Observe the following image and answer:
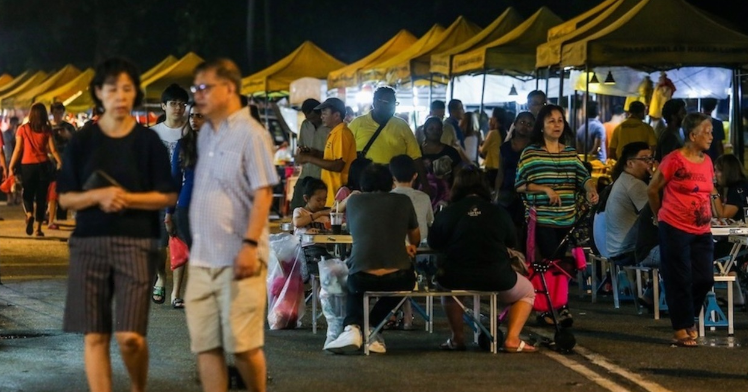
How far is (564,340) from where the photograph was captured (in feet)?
32.5

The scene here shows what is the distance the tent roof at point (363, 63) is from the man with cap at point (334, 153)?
A: 1170cm

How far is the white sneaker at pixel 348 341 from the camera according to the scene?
9.70 m

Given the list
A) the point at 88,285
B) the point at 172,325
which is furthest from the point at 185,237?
the point at 88,285

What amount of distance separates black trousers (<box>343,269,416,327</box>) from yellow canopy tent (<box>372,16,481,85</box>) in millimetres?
12908

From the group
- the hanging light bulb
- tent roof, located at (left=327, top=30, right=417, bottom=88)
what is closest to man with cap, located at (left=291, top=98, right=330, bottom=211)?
the hanging light bulb

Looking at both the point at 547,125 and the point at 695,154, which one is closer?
the point at 695,154

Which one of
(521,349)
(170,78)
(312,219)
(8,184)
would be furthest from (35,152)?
(170,78)

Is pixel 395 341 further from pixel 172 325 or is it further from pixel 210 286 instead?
pixel 210 286

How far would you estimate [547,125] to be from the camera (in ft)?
36.4

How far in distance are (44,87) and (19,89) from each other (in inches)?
123

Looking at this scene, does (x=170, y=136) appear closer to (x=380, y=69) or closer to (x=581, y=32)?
(x=581, y=32)

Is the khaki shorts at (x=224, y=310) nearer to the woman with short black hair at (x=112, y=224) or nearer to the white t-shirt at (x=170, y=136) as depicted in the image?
the woman with short black hair at (x=112, y=224)

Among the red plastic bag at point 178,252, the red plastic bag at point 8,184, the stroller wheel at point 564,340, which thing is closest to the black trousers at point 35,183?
the red plastic bag at point 8,184

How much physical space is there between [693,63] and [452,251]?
811 cm
